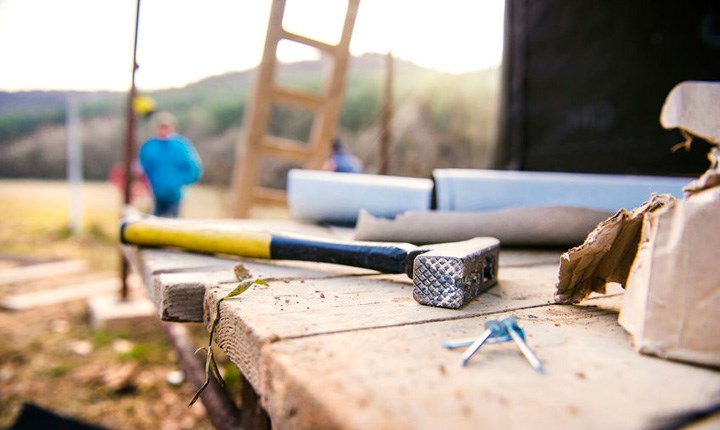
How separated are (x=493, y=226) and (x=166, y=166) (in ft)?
13.1

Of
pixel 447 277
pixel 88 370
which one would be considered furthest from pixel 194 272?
pixel 88 370

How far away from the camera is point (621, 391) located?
529 mm

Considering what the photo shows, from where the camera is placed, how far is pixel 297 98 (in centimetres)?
391

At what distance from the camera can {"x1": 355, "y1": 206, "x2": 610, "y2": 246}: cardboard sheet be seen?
146cm

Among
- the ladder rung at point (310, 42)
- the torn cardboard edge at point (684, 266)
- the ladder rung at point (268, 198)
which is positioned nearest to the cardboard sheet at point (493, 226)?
the torn cardboard edge at point (684, 266)

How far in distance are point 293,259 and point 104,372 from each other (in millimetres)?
2881

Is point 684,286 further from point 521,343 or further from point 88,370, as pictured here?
point 88,370

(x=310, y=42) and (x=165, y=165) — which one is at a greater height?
(x=310, y=42)

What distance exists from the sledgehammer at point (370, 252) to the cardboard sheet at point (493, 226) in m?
0.33

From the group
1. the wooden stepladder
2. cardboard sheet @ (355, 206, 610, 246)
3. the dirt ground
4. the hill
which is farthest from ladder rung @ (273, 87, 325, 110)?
the hill

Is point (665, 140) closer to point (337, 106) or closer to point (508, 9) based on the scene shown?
point (508, 9)

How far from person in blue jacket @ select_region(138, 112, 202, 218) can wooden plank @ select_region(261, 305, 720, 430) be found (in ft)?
14.8

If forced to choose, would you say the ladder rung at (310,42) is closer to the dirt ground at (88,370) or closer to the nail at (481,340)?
the dirt ground at (88,370)

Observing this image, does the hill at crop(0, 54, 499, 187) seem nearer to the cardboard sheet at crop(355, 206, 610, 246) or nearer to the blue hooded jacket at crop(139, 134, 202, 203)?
the blue hooded jacket at crop(139, 134, 202, 203)
